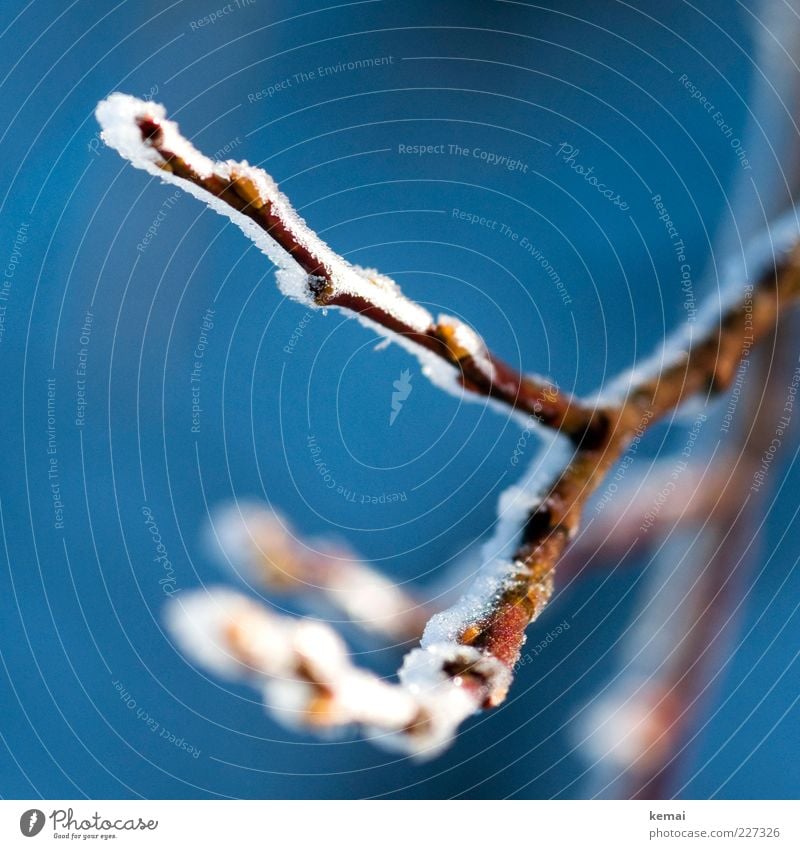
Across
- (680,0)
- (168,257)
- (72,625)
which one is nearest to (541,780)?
(72,625)

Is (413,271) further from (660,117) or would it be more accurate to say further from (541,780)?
(541,780)

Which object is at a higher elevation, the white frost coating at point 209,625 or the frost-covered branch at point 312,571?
the frost-covered branch at point 312,571

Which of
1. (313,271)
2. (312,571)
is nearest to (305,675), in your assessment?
(312,571)

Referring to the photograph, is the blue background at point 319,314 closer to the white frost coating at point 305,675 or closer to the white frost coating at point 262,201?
the white frost coating at point 305,675
